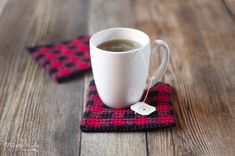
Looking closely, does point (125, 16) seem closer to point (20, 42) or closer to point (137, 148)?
point (20, 42)

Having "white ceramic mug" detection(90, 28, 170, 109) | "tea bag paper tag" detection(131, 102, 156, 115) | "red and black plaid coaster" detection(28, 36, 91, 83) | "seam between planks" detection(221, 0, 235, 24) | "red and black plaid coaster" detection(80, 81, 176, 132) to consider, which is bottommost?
"seam between planks" detection(221, 0, 235, 24)

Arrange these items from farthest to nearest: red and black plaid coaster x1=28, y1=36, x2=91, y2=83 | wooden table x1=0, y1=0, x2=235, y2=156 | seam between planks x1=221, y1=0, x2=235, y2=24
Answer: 1. seam between planks x1=221, y1=0, x2=235, y2=24
2. red and black plaid coaster x1=28, y1=36, x2=91, y2=83
3. wooden table x1=0, y1=0, x2=235, y2=156

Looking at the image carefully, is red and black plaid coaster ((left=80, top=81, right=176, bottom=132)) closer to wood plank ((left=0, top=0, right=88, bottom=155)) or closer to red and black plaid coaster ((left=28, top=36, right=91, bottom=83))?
wood plank ((left=0, top=0, right=88, bottom=155))

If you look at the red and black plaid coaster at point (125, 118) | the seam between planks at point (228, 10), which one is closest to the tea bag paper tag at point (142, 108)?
the red and black plaid coaster at point (125, 118)

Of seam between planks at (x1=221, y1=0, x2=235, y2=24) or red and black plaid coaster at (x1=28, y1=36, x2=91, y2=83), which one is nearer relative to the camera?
red and black plaid coaster at (x1=28, y1=36, x2=91, y2=83)

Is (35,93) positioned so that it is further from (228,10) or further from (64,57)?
(228,10)

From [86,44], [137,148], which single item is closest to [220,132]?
[137,148]

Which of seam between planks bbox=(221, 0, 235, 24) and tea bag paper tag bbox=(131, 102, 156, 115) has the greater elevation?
tea bag paper tag bbox=(131, 102, 156, 115)

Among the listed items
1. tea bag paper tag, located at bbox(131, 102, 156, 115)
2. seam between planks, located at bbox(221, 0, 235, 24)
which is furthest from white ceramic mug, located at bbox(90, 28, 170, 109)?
seam between planks, located at bbox(221, 0, 235, 24)
